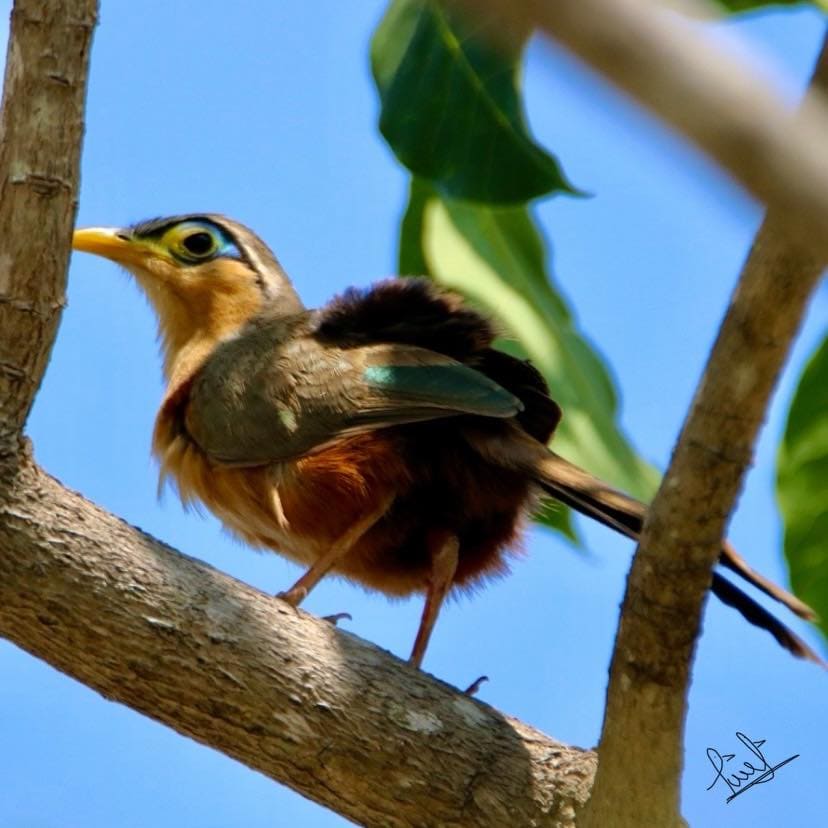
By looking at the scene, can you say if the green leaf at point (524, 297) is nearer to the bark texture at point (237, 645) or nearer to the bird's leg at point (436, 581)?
the bird's leg at point (436, 581)

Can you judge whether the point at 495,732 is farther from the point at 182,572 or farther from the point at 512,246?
the point at 512,246

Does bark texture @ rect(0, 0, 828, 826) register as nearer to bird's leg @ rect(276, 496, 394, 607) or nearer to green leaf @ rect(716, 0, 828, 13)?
bird's leg @ rect(276, 496, 394, 607)

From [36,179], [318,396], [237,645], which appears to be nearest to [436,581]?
[318,396]

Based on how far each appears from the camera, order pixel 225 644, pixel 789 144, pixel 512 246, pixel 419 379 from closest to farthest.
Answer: pixel 789 144 → pixel 225 644 → pixel 419 379 → pixel 512 246

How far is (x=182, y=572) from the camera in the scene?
12.1 feet

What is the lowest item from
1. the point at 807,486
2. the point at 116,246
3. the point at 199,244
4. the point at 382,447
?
the point at 382,447

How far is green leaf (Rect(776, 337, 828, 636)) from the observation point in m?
4.11

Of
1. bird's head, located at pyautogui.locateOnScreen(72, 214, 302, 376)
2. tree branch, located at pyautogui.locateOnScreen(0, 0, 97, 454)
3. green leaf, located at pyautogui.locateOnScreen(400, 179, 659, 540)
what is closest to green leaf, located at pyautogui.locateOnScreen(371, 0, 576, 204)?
green leaf, located at pyautogui.locateOnScreen(400, 179, 659, 540)

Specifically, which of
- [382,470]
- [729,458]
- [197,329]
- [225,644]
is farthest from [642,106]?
[197,329]

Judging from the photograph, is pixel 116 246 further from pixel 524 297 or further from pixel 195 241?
pixel 524 297

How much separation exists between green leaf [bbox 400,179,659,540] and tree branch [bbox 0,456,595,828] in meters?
1.19

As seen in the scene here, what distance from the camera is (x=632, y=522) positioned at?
396 centimetres

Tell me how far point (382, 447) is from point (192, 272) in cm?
166

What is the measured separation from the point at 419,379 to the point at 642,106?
142 inches
